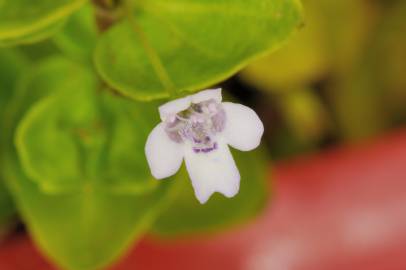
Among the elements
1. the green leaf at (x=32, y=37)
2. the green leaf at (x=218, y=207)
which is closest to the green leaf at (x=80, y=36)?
the green leaf at (x=32, y=37)

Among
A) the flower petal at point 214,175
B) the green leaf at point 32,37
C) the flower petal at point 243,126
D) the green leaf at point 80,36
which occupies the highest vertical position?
the green leaf at point 80,36

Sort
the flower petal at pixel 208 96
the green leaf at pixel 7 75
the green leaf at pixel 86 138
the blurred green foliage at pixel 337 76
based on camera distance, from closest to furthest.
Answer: the flower petal at pixel 208 96 → the green leaf at pixel 86 138 → the green leaf at pixel 7 75 → the blurred green foliage at pixel 337 76

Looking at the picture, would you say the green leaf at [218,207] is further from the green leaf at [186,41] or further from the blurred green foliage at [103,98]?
the green leaf at [186,41]

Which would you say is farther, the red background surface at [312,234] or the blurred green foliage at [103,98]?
the red background surface at [312,234]

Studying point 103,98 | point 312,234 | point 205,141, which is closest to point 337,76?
point 312,234

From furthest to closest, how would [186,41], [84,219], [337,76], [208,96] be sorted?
[337,76]
[84,219]
[186,41]
[208,96]

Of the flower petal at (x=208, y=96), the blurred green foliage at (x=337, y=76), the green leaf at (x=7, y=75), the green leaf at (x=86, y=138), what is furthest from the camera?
the blurred green foliage at (x=337, y=76)

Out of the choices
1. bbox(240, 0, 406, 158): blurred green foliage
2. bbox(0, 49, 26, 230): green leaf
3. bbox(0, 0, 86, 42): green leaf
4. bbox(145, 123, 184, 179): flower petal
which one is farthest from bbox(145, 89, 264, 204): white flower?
bbox(240, 0, 406, 158): blurred green foliage

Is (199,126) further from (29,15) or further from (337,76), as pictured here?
(337,76)
